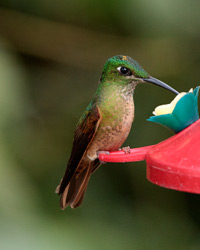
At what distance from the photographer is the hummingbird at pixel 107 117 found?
320 centimetres

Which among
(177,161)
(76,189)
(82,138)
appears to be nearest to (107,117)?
(82,138)

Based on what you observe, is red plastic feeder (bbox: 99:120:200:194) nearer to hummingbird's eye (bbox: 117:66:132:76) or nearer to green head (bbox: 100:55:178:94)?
green head (bbox: 100:55:178:94)

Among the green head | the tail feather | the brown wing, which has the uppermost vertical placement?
the green head

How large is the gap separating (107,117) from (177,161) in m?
1.21

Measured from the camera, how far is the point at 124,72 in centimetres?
319

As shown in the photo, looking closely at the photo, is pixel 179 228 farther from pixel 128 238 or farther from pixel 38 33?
pixel 38 33

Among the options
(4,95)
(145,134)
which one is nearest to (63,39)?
(145,134)

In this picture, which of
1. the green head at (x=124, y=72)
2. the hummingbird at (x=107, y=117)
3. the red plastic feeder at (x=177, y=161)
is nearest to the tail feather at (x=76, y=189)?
the hummingbird at (x=107, y=117)

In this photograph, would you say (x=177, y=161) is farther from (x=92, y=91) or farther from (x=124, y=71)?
(x=92, y=91)

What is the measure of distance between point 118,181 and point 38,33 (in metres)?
1.51

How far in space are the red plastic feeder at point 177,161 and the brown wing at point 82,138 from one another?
25.6 inches

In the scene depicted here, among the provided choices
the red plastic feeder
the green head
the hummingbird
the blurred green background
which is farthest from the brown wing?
the red plastic feeder

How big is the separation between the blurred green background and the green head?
2.22 feet

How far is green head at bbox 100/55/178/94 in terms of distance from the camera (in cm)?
302
